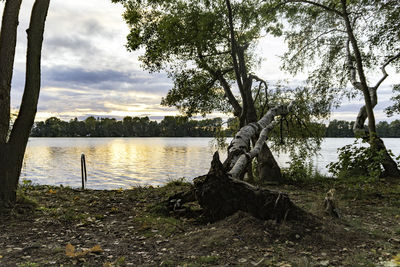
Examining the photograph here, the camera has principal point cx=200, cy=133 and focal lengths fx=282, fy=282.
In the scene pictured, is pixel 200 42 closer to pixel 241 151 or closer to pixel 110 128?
pixel 241 151

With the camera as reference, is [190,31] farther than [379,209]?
Yes

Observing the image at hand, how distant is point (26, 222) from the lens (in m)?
5.72

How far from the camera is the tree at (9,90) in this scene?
6.07m

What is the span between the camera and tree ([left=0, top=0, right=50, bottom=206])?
6074 millimetres

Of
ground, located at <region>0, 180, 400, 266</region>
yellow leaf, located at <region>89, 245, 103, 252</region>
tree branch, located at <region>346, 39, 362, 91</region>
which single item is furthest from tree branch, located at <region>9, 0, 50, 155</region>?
tree branch, located at <region>346, 39, 362, 91</region>

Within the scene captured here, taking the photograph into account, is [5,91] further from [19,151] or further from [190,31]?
[190,31]

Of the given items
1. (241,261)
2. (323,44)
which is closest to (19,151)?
(241,261)

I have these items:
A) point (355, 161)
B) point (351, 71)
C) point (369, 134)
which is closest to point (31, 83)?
point (355, 161)

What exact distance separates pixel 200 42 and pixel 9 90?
20.3 ft

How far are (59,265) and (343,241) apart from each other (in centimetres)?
425

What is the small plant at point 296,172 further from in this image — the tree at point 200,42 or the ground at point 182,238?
the ground at point 182,238

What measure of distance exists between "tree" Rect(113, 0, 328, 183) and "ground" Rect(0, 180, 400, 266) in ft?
19.6

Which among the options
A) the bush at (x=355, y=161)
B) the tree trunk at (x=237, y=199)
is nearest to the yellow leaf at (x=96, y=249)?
the tree trunk at (x=237, y=199)

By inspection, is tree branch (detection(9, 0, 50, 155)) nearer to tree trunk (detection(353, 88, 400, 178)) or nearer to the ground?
the ground
